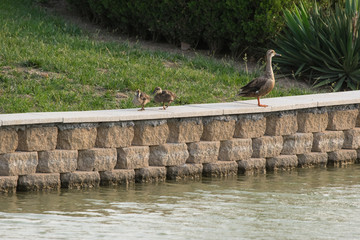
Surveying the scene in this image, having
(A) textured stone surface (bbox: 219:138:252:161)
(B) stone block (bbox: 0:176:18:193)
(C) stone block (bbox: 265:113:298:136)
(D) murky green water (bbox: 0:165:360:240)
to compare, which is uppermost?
(C) stone block (bbox: 265:113:298:136)

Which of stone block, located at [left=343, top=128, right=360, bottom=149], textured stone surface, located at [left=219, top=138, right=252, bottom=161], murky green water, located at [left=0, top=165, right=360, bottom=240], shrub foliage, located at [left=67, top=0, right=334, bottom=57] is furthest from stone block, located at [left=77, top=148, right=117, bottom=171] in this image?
shrub foliage, located at [left=67, top=0, right=334, bottom=57]

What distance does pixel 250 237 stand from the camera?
294 inches

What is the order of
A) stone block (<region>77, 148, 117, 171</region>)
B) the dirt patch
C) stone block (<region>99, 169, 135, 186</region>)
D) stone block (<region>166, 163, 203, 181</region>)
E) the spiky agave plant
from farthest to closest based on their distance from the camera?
the dirt patch, the spiky agave plant, stone block (<region>166, 163, 203, 181</region>), stone block (<region>99, 169, 135, 186</region>), stone block (<region>77, 148, 117, 171</region>)

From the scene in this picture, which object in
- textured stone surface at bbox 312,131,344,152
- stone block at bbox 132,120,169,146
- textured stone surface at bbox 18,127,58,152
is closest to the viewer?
textured stone surface at bbox 18,127,58,152

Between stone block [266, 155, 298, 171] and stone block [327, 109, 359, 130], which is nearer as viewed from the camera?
stone block [266, 155, 298, 171]

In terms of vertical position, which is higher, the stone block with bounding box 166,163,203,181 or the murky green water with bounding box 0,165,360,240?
the stone block with bounding box 166,163,203,181

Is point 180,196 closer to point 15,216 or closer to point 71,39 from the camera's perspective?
point 15,216

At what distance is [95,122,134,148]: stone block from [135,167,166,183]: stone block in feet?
1.40

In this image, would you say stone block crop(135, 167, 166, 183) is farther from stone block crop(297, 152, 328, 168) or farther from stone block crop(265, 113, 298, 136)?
stone block crop(297, 152, 328, 168)

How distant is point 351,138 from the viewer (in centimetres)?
1181

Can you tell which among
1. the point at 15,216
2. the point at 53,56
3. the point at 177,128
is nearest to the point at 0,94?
the point at 53,56

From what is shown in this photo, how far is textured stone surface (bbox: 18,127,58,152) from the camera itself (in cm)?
908

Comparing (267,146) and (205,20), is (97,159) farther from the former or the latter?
(205,20)

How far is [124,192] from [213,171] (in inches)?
61.1
